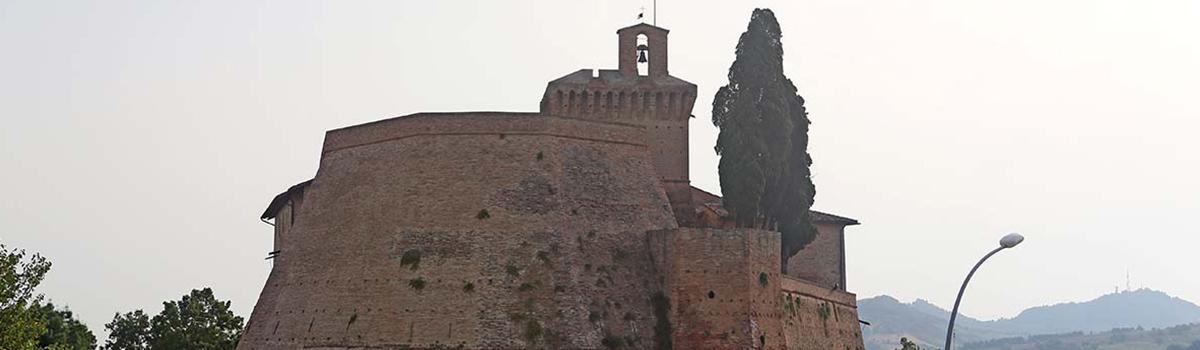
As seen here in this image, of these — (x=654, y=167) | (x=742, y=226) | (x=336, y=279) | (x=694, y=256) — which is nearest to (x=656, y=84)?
(x=654, y=167)

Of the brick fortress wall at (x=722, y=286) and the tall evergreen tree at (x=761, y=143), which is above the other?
the tall evergreen tree at (x=761, y=143)

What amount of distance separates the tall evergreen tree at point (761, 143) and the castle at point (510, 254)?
67.9 inches

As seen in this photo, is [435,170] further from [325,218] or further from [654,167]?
[654,167]

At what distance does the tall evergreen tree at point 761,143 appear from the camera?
164ft

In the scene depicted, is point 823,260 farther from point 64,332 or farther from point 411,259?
point 64,332

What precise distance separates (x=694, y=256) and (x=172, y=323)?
101 ft

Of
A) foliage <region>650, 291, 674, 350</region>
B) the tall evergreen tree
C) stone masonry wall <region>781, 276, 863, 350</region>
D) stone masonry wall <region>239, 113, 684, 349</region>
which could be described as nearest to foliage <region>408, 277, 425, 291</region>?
stone masonry wall <region>239, 113, 684, 349</region>

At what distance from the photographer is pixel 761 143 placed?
5012 cm

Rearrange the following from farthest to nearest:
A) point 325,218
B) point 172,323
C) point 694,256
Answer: point 172,323 < point 325,218 < point 694,256

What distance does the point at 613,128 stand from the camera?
50812 millimetres

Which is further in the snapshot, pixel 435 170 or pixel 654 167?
pixel 654 167

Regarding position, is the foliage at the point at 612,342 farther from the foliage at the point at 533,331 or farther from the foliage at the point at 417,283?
the foliage at the point at 417,283

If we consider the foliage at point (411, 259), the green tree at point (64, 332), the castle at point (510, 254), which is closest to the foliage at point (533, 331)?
the castle at point (510, 254)

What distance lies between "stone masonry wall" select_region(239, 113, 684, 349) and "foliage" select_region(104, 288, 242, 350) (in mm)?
16814
